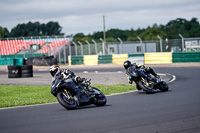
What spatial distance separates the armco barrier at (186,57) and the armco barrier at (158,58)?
454 mm

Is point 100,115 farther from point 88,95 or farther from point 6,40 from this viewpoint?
point 6,40

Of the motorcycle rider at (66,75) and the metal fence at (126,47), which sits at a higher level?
the metal fence at (126,47)

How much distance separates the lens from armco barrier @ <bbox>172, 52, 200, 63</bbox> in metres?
31.5

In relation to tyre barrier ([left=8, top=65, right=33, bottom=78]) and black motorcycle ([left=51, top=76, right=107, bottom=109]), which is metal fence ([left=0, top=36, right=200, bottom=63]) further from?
black motorcycle ([left=51, top=76, right=107, bottom=109])

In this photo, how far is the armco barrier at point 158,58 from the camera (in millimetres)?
32656

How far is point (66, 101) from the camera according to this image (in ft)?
31.9

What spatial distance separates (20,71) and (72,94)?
48.4ft

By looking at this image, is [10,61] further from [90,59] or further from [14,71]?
[14,71]

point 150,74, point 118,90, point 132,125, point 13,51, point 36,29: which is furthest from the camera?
point 36,29

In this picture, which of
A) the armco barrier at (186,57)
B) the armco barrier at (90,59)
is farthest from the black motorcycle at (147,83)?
the armco barrier at (90,59)

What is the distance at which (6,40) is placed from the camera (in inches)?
2066

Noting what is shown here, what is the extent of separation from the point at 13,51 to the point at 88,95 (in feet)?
138

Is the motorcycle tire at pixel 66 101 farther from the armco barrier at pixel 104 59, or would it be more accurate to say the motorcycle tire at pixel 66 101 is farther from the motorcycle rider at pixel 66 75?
the armco barrier at pixel 104 59

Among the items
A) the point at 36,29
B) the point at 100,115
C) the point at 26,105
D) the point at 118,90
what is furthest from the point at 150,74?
the point at 36,29
